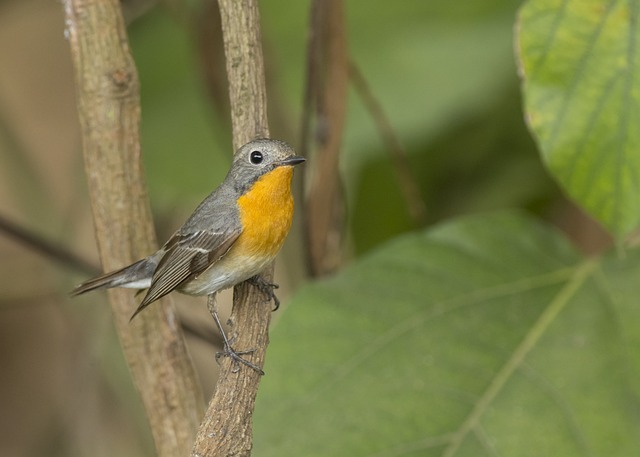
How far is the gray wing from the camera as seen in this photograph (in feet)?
7.27

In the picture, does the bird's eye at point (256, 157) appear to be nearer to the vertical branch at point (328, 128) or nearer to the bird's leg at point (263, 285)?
the bird's leg at point (263, 285)

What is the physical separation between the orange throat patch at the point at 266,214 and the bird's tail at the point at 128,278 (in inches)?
8.4

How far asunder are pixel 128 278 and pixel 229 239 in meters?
0.26

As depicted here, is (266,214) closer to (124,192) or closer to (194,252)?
(194,252)

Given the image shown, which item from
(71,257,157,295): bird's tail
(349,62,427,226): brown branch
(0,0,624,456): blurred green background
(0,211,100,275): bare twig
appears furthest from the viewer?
(0,0,624,456): blurred green background

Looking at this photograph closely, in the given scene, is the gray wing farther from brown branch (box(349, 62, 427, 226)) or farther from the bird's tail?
brown branch (box(349, 62, 427, 226))

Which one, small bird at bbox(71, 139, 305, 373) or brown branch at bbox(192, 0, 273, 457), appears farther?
small bird at bbox(71, 139, 305, 373)

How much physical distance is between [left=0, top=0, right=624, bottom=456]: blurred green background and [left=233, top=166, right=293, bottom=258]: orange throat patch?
0.89 m

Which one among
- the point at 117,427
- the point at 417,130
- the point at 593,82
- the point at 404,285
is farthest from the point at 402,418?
the point at 117,427

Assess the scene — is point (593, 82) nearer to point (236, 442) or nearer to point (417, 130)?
point (236, 442)

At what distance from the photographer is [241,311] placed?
1896mm

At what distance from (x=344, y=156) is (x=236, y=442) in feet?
7.27

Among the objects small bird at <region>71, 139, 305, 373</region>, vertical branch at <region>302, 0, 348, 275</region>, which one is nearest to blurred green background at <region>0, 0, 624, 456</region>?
vertical branch at <region>302, 0, 348, 275</region>

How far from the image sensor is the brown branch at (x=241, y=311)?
1.62 m
